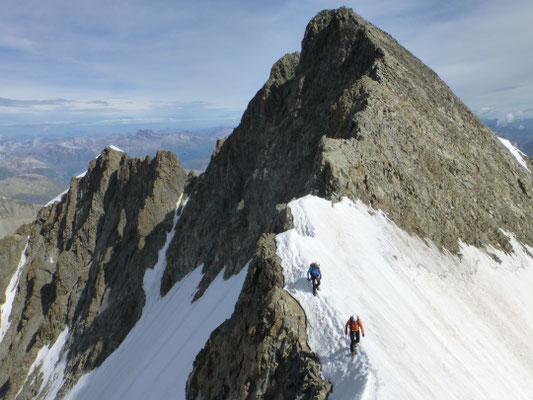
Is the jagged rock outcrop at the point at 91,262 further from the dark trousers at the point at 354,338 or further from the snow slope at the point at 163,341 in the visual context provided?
the dark trousers at the point at 354,338

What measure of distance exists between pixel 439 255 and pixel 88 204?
257ft

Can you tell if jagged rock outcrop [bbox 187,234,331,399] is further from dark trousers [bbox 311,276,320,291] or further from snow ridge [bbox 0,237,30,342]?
snow ridge [bbox 0,237,30,342]

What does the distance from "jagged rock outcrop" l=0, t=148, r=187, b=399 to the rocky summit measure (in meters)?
0.30

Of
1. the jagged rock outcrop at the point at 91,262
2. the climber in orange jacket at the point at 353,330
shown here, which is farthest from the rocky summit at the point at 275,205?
the climber in orange jacket at the point at 353,330

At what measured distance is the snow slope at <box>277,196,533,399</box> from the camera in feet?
36.6

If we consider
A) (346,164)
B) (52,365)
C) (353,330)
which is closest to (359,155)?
(346,164)

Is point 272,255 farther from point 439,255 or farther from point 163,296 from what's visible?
point 163,296

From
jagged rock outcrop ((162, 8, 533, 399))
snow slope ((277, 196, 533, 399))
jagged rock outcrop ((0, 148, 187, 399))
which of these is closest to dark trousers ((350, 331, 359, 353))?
snow slope ((277, 196, 533, 399))

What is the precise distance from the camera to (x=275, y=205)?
107ft

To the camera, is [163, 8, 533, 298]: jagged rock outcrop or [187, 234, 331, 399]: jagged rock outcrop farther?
[163, 8, 533, 298]: jagged rock outcrop

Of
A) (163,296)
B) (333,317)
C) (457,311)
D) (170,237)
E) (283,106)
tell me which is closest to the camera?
(333,317)

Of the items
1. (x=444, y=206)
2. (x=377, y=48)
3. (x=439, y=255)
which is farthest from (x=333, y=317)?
(x=377, y=48)

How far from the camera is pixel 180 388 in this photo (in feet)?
61.0

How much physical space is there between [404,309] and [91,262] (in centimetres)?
7312
